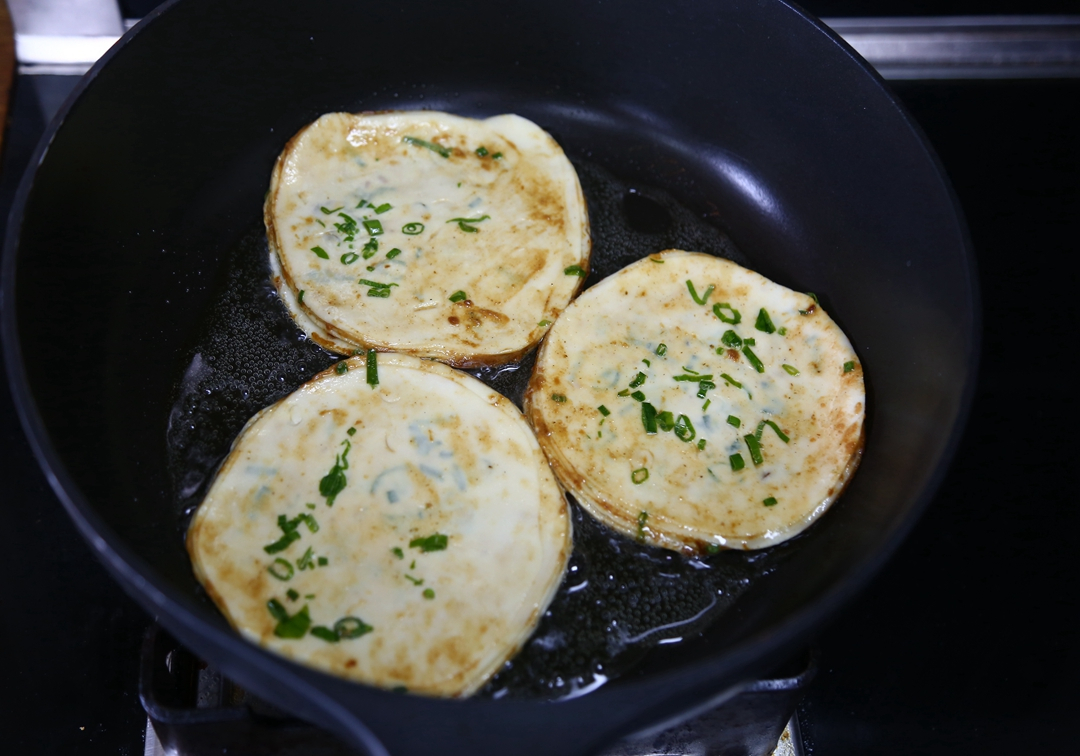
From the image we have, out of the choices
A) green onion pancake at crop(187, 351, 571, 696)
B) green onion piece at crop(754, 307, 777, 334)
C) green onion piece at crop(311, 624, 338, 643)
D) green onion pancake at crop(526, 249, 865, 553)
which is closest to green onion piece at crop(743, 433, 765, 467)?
green onion pancake at crop(526, 249, 865, 553)

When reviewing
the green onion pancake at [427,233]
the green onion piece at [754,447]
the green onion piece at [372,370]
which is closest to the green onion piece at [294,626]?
the green onion piece at [372,370]

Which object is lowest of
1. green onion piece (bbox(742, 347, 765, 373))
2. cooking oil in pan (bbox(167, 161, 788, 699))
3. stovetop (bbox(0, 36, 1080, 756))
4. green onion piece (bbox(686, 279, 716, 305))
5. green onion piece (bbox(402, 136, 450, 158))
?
stovetop (bbox(0, 36, 1080, 756))

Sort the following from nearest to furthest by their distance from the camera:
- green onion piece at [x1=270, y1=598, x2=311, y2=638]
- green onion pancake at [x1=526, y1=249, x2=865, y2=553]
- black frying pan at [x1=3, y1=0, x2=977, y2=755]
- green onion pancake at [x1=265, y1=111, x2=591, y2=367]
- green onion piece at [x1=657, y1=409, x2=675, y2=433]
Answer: black frying pan at [x1=3, y1=0, x2=977, y2=755]
green onion piece at [x1=270, y1=598, x2=311, y2=638]
green onion pancake at [x1=526, y1=249, x2=865, y2=553]
green onion piece at [x1=657, y1=409, x2=675, y2=433]
green onion pancake at [x1=265, y1=111, x2=591, y2=367]

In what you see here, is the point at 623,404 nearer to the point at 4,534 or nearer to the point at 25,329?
the point at 25,329

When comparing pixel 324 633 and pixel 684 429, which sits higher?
pixel 684 429

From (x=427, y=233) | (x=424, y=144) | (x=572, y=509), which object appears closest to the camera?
(x=572, y=509)

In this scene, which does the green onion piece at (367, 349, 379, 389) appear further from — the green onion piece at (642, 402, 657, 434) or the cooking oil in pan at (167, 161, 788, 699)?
the green onion piece at (642, 402, 657, 434)

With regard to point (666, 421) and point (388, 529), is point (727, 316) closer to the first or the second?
point (666, 421)

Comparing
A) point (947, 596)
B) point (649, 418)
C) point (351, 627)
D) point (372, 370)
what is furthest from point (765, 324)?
point (351, 627)

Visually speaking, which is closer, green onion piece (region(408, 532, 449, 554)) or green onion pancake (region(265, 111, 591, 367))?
green onion piece (region(408, 532, 449, 554))
